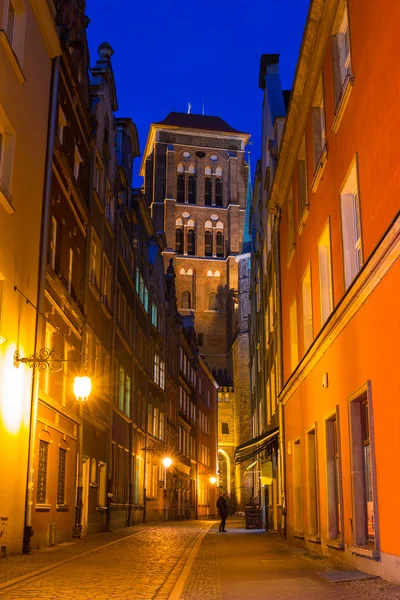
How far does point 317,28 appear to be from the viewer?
46.0 feet

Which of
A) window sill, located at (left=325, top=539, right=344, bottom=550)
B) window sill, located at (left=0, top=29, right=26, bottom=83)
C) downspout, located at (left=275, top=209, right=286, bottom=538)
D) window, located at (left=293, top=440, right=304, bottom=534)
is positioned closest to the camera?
window sill, located at (left=325, top=539, right=344, bottom=550)

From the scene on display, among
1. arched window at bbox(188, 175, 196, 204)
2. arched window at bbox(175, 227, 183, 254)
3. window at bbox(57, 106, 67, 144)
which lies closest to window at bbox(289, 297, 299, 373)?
window at bbox(57, 106, 67, 144)

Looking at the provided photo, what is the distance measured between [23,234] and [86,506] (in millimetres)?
9980

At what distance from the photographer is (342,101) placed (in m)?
12.0

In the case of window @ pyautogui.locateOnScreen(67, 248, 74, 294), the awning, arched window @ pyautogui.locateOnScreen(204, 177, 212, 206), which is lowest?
the awning

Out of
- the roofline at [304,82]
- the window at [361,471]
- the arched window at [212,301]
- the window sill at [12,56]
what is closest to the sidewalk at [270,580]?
the window at [361,471]

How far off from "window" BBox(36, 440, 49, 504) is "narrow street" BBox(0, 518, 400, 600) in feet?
4.02

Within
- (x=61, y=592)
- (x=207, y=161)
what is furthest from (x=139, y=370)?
(x=207, y=161)

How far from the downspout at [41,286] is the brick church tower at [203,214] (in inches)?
2813

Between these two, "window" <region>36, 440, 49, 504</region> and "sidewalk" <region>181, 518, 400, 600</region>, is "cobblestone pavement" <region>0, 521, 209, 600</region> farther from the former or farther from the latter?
"window" <region>36, 440, 49, 504</region>

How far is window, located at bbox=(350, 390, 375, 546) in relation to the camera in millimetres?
11047

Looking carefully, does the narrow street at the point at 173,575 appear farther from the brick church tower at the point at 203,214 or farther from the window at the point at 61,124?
the brick church tower at the point at 203,214

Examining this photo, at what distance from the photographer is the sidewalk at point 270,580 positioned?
8602mm

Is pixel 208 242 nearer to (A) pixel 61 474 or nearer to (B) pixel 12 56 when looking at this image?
(A) pixel 61 474
